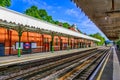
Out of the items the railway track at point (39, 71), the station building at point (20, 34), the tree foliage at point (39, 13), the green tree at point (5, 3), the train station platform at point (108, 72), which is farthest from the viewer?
the tree foliage at point (39, 13)

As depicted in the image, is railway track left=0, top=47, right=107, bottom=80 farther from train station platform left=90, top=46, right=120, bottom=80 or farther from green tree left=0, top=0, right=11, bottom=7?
green tree left=0, top=0, right=11, bottom=7

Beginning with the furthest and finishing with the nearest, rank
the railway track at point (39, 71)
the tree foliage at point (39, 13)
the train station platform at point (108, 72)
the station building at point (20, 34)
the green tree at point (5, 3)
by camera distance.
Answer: the tree foliage at point (39, 13) → the green tree at point (5, 3) → the station building at point (20, 34) → the railway track at point (39, 71) → the train station platform at point (108, 72)

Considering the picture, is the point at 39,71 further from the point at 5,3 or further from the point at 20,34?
the point at 5,3

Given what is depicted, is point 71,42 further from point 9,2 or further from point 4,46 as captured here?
point 4,46

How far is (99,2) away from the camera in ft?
61.0

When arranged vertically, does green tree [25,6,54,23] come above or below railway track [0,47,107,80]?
above

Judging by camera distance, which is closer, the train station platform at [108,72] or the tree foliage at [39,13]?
the train station platform at [108,72]

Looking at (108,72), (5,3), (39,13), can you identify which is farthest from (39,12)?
(108,72)

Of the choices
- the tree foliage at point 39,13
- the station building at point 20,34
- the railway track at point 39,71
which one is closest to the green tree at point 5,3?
the station building at point 20,34

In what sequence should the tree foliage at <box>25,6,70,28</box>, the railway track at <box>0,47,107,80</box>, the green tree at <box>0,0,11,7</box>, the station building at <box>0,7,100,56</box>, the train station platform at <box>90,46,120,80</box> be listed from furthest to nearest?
the tree foliage at <box>25,6,70,28</box>, the green tree at <box>0,0,11,7</box>, the station building at <box>0,7,100,56</box>, the railway track at <box>0,47,107,80</box>, the train station platform at <box>90,46,120,80</box>

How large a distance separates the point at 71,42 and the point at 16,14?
154 feet

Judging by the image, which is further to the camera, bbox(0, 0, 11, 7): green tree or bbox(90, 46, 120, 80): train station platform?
bbox(0, 0, 11, 7): green tree

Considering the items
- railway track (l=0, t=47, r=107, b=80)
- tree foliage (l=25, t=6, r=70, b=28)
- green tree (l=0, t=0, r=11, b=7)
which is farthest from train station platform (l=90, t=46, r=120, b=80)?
tree foliage (l=25, t=6, r=70, b=28)

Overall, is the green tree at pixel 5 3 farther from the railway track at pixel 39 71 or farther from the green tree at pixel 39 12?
the railway track at pixel 39 71
